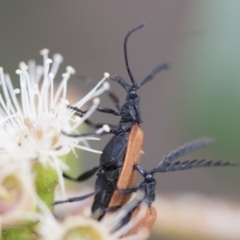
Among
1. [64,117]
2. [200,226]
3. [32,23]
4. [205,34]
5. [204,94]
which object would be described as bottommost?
[200,226]

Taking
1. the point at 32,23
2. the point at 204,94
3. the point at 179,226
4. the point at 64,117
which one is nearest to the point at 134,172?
the point at 64,117

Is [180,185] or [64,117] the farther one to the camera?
[180,185]

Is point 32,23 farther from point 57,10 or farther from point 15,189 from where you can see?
point 15,189

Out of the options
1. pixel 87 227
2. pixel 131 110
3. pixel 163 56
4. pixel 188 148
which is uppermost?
pixel 163 56

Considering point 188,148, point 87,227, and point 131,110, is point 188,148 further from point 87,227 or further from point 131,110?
point 87,227

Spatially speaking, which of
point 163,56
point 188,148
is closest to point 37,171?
point 188,148

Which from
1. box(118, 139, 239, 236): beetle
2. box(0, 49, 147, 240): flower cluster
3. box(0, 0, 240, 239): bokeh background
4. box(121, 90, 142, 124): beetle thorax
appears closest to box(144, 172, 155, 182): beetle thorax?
box(118, 139, 239, 236): beetle
